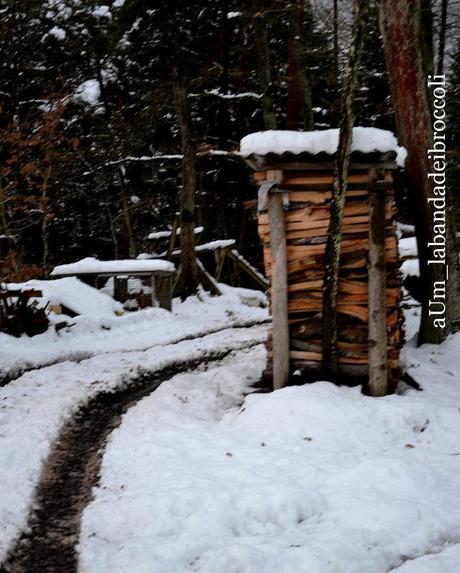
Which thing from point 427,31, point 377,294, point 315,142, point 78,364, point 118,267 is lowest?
point 78,364

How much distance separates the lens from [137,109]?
22359mm

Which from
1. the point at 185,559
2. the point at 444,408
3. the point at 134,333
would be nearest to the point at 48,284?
the point at 134,333

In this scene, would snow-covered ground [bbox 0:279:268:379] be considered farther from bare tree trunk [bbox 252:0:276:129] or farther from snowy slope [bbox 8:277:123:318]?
bare tree trunk [bbox 252:0:276:129]

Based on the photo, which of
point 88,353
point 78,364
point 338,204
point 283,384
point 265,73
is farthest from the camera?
point 265,73

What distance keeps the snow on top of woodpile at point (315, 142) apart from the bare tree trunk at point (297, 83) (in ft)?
27.1

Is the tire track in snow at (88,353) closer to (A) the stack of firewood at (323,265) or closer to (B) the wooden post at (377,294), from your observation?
(A) the stack of firewood at (323,265)

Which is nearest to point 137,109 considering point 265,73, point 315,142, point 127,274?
point 265,73

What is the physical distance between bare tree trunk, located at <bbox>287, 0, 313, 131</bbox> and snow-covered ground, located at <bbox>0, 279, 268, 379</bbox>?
578 centimetres

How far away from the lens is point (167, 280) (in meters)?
15.1

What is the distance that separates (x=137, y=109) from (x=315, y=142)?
1725cm

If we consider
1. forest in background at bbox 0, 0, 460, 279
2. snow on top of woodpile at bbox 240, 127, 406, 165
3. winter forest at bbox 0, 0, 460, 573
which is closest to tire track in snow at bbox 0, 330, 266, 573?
winter forest at bbox 0, 0, 460, 573

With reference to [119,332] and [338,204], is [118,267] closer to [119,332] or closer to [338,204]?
[119,332]

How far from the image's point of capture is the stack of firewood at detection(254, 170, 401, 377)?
22.8ft

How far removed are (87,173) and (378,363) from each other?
17566 millimetres
